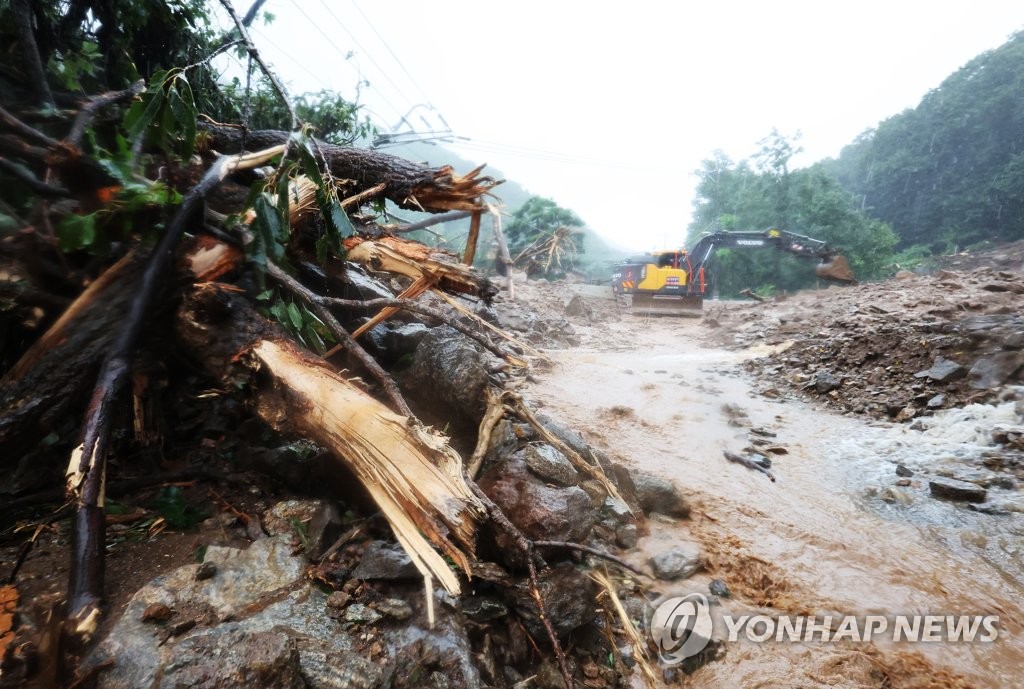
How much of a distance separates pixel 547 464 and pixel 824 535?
7.22 ft

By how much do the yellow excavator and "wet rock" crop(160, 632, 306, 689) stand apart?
14.0 metres

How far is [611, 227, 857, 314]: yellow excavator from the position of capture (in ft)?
43.6

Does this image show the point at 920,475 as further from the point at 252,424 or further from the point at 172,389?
the point at 172,389

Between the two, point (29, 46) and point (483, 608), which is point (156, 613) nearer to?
point (483, 608)

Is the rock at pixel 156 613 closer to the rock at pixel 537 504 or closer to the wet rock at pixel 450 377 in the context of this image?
the rock at pixel 537 504

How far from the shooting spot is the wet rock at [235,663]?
1.16 m

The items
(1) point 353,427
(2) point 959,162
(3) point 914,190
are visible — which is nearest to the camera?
(1) point 353,427

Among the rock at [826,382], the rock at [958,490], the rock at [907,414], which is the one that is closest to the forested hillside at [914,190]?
the rock at [826,382]

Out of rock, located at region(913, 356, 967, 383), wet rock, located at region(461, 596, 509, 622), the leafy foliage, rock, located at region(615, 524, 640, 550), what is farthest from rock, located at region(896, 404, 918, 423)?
the leafy foliage

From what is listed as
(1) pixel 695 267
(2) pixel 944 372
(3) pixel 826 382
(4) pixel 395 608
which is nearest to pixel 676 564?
(4) pixel 395 608

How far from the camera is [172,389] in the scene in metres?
2.42

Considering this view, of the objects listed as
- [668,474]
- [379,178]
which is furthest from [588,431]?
[379,178]

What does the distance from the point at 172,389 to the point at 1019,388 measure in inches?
A: 309

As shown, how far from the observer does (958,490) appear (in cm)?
314
